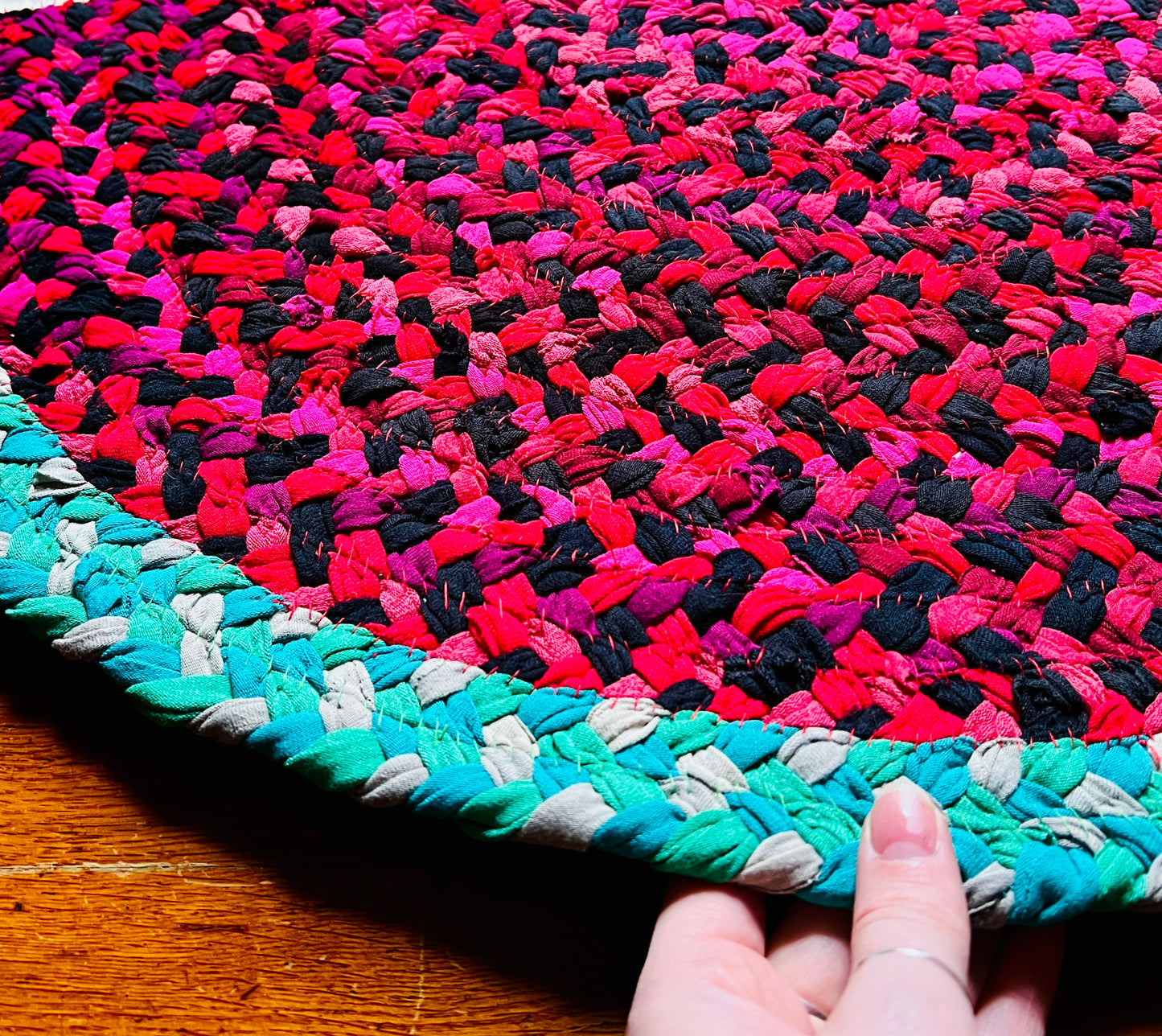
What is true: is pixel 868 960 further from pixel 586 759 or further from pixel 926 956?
pixel 586 759

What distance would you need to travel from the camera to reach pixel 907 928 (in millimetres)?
396

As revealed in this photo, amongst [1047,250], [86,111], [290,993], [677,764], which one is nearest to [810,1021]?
[677,764]

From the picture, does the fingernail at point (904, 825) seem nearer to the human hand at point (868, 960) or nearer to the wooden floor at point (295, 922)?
the human hand at point (868, 960)

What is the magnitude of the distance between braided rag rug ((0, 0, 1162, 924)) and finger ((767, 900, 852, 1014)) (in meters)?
0.03

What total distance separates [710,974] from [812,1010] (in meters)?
0.05

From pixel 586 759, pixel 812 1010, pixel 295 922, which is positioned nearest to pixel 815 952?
pixel 812 1010

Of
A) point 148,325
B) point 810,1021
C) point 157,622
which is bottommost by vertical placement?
point 810,1021

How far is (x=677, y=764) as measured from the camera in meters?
0.44

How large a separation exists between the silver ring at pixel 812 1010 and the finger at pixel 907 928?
0.03 meters

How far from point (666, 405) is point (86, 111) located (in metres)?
0.43

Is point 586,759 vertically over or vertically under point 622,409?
under

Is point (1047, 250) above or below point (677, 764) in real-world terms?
above

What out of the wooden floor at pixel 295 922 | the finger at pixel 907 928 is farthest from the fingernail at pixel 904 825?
the wooden floor at pixel 295 922

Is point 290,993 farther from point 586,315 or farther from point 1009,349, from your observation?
point 1009,349
